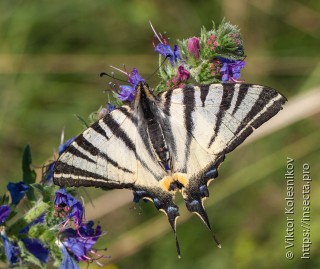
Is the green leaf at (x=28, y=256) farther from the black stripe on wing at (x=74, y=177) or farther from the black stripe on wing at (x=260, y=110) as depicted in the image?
the black stripe on wing at (x=260, y=110)

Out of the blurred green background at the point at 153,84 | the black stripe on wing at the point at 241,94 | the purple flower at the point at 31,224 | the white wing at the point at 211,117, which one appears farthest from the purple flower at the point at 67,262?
the blurred green background at the point at 153,84

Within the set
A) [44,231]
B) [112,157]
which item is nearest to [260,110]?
[112,157]

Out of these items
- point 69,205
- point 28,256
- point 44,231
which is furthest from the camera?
point 44,231

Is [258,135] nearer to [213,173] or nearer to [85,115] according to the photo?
[85,115]

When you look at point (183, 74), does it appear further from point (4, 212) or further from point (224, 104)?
point (4, 212)

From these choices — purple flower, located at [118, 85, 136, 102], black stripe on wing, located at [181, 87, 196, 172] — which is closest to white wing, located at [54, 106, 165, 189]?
purple flower, located at [118, 85, 136, 102]
